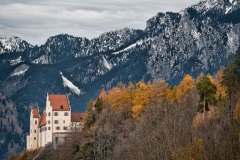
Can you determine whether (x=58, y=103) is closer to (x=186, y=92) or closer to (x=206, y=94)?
(x=186, y=92)

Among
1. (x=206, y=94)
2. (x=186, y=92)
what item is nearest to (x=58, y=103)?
(x=186, y=92)

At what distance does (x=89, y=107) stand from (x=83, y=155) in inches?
979

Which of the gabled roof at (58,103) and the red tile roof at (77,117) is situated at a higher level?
the gabled roof at (58,103)

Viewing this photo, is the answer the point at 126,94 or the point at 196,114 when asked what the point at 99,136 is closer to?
the point at 126,94

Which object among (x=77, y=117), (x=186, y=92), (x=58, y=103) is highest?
(x=186, y=92)

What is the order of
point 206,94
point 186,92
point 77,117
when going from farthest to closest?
point 77,117 < point 186,92 < point 206,94

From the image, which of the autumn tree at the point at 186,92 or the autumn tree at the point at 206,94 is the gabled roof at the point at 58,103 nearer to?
the autumn tree at the point at 186,92

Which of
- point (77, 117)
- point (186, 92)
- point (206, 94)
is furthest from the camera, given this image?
point (77, 117)

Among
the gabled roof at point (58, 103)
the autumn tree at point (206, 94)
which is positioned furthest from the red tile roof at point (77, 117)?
the autumn tree at point (206, 94)

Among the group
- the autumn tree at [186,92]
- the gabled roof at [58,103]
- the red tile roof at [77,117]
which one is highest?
the autumn tree at [186,92]

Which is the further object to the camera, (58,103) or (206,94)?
(58,103)

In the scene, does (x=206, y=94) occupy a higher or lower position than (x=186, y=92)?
higher

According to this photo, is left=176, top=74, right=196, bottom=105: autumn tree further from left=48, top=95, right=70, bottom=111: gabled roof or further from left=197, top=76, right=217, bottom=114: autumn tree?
left=48, top=95, right=70, bottom=111: gabled roof

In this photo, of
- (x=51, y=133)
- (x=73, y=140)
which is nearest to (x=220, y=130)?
(x=73, y=140)
